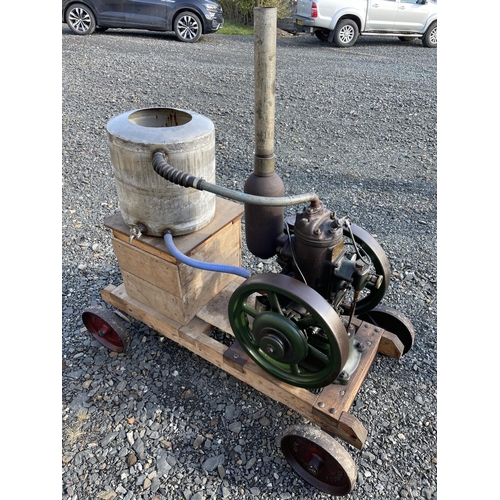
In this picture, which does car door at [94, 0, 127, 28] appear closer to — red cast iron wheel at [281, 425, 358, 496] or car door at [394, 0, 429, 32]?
car door at [394, 0, 429, 32]

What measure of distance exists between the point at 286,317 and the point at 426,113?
5.50 meters

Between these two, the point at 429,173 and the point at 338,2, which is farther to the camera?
the point at 338,2

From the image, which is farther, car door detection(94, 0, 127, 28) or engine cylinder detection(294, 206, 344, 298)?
car door detection(94, 0, 127, 28)

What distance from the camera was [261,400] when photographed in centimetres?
239

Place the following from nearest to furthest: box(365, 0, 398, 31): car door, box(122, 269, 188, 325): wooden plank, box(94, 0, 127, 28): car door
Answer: box(122, 269, 188, 325): wooden plank < box(94, 0, 127, 28): car door < box(365, 0, 398, 31): car door

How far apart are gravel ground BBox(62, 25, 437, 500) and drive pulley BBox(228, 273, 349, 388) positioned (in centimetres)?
46

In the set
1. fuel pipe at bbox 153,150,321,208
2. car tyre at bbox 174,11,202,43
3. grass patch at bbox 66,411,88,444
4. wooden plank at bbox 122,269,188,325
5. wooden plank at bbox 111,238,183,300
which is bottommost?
grass patch at bbox 66,411,88,444

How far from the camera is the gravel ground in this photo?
6.81ft

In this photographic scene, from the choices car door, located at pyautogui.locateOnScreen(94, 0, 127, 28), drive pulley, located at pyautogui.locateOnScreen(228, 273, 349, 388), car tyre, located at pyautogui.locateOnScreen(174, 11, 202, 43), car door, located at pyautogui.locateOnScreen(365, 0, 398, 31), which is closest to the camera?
drive pulley, located at pyautogui.locateOnScreen(228, 273, 349, 388)

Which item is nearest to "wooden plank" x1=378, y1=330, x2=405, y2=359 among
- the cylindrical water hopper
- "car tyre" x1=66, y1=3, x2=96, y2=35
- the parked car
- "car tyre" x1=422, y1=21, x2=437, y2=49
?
the cylindrical water hopper

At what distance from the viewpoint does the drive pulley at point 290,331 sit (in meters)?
1.71

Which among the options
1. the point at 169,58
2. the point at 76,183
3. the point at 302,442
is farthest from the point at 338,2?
the point at 302,442

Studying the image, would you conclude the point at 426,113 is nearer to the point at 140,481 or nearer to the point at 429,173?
the point at 429,173

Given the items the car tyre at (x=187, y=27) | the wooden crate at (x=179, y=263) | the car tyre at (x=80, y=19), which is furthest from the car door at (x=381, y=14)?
the wooden crate at (x=179, y=263)
